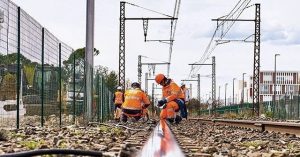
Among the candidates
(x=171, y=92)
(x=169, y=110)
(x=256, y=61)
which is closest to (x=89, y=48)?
(x=169, y=110)

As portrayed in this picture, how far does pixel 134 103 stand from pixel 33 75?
569 cm

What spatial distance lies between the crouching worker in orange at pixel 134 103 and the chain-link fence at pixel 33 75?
5.02ft

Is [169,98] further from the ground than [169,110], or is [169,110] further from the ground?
[169,98]

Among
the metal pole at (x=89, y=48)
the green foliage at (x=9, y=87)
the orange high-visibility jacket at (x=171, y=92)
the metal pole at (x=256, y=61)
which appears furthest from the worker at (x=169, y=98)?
the metal pole at (x=256, y=61)

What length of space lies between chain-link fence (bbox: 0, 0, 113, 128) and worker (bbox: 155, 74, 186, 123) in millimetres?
3072

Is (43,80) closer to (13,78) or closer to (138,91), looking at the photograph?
(13,78)

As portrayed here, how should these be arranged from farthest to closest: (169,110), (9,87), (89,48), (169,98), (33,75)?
1. (89,48)
2. (169,110)
3. (169,98)
4. (33,75)
5. (9,87)

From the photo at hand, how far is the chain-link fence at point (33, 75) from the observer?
12.2 m

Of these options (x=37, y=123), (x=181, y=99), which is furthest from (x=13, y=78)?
(x=181, y=99)

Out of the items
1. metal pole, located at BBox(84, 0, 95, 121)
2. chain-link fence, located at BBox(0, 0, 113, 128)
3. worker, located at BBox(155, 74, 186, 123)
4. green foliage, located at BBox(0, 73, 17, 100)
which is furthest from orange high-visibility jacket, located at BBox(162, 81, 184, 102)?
green foliage, located at BBox(0, 73, 17, 100)

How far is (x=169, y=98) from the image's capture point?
1608 cm

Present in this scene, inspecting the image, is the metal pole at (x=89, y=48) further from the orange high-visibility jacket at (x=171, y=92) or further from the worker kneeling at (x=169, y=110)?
the orange high-visibility jacket at (x=171, y=92)

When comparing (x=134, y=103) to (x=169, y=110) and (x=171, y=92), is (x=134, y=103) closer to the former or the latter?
(x=169, y=110)

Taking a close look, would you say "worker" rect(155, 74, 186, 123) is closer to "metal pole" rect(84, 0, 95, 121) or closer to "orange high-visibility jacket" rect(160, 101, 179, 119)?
"orange high-visibility jacket" rect(160, 101, 179, 119)
